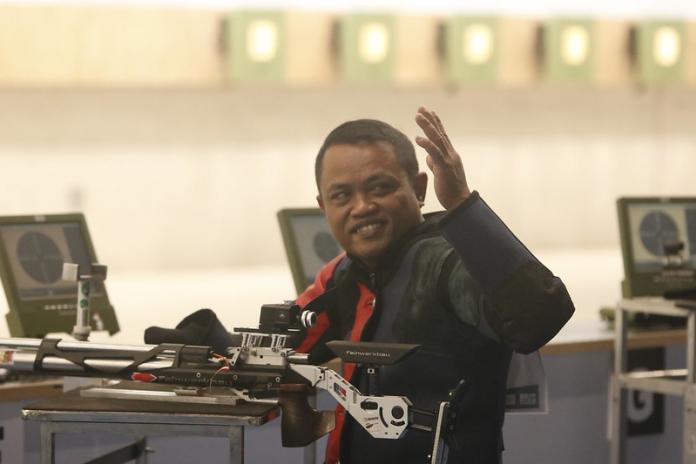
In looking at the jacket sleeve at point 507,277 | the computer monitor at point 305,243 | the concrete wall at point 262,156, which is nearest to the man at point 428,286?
the jacket sleeve at point 507,277

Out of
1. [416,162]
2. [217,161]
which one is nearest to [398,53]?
[217,161]

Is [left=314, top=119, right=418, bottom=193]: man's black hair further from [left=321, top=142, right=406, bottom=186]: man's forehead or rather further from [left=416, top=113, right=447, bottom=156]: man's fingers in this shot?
[left=416, top=113, right=447, bottom=156]: man's fingers

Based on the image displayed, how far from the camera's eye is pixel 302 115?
8.50 metres

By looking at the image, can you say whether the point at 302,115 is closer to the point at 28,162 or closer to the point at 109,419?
the point at 28,162

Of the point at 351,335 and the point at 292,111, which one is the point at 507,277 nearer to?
the point at 351,335

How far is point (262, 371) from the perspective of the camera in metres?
1.96

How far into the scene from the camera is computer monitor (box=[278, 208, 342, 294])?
341cm

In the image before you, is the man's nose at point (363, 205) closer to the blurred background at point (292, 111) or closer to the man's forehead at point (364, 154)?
the man's forehead at point (364, 154)

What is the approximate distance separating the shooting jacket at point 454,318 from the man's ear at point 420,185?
4 cm

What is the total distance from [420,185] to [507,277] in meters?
0.31

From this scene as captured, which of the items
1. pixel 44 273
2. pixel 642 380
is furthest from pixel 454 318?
pixel 642 380

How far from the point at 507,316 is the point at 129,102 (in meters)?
6.44

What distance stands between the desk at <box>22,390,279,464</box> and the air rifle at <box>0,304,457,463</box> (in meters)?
0.04

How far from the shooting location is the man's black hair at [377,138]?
6.85ft
